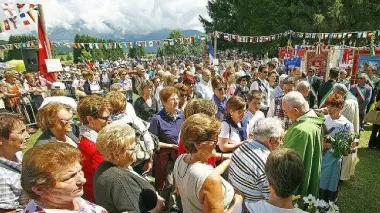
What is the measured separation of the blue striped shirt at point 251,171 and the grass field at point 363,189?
9.64 ft

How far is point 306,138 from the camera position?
10.0ft

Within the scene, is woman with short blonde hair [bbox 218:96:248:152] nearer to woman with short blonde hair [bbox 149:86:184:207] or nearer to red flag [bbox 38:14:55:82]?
woman with short blonde hair [bbox 149:86:184:207]

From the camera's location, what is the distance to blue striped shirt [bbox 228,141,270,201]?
8.07 ft

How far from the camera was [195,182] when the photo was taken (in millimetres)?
2107

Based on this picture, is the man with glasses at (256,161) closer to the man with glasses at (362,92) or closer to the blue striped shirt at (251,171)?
the blue striped shirt at (251,171)

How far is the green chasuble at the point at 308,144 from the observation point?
3062 millimetres

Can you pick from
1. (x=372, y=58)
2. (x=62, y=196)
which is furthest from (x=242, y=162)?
(x=372, y=58)

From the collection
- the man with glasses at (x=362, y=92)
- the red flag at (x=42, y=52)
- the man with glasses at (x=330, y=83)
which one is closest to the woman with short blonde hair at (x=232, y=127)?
the man with glasses at (x=330, y=83)

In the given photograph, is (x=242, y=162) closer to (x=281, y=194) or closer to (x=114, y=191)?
(x=281, y=194)

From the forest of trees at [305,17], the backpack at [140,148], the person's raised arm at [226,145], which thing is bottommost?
the person's raised arm at [226,145]

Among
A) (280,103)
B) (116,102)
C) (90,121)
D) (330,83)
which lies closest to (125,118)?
(116,102)

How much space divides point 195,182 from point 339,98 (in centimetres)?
289

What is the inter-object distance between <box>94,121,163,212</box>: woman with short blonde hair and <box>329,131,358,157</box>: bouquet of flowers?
8.63ft

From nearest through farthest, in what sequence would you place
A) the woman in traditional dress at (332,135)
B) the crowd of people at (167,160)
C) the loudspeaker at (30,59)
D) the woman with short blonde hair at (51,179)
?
the woman with short blonde hair at (51,179), the crowd of people at (167,160), the woman in traditional dress at (332,135), the loudspeaker at (30,59)
